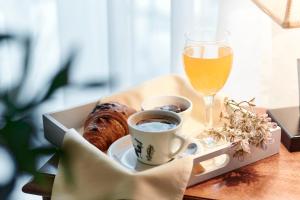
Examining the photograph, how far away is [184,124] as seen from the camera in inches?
38.8

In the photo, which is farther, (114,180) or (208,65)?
(208,65)

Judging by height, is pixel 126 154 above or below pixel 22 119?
below

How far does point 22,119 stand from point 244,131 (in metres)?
0.61

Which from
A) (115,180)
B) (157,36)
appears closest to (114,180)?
(115,180)

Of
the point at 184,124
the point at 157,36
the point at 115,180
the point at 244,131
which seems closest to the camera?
the point at 115,180

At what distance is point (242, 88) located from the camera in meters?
1.27

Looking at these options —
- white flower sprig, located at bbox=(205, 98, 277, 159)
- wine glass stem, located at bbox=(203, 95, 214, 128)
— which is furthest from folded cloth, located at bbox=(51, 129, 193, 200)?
wine glass stem, located at bbox=(203, 95, 214, 128)

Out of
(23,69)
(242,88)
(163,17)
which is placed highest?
(23,69)

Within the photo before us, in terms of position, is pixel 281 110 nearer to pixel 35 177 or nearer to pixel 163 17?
pixel 163 17

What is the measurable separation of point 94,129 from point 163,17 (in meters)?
0.49

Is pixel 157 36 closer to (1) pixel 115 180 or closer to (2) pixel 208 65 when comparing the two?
(2) pixel 208 65

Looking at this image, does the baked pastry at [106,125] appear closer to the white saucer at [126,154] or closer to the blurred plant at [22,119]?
the white saucer at [126,154]

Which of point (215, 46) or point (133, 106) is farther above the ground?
point (215, 46)

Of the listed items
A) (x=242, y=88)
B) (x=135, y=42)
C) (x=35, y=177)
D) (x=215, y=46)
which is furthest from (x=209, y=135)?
(x=35, y=177)
